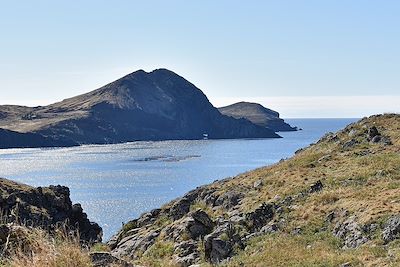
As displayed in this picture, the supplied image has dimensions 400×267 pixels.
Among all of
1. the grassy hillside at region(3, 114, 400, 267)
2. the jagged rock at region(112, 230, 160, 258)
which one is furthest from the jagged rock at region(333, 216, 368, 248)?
the jagged rock at region(112, 230, 160, 258)

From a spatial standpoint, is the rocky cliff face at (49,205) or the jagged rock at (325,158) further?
the rocky cliff face at (49,205)

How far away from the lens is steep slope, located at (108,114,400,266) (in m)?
22.5

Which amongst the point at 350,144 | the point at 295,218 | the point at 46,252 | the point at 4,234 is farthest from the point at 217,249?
the point at 350,144

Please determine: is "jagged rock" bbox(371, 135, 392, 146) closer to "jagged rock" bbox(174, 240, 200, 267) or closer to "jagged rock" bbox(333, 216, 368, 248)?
"jagged rock" bbox(333, 216, 368, 248)

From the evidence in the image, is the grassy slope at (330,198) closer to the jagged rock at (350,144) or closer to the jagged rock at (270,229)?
the jagged rock at (350,144)

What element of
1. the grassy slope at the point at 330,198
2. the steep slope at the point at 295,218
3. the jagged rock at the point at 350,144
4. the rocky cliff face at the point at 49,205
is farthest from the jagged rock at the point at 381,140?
the rocky cliff face at the point at 49,205

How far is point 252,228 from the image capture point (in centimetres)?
3088

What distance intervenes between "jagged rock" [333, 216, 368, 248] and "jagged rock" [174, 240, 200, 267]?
297 inches

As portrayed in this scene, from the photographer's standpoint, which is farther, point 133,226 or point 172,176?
point 172,176

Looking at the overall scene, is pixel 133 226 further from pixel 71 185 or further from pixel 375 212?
pixel 71 185

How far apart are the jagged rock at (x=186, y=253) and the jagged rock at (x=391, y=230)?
9.73 meters

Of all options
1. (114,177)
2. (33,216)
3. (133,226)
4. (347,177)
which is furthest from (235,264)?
(114,177)

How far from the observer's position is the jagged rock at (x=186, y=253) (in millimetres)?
26312

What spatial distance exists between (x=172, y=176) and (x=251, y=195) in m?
137
